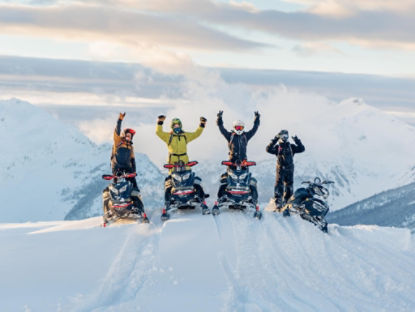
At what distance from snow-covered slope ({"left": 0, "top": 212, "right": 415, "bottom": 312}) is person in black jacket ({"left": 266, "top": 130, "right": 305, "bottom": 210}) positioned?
3.18 meters

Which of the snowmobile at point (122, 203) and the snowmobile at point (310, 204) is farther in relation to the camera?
the snowmobile at point (310, 204)

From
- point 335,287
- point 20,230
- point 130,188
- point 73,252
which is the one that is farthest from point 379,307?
point 20,230

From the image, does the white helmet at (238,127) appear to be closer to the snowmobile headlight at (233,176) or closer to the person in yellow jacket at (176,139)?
the person in yellow jacket at (176,139)

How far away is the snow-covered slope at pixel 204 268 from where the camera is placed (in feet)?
36.8

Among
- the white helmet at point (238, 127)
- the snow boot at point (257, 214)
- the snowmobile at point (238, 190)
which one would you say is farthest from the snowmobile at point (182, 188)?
the white helmet at point (238, 127)

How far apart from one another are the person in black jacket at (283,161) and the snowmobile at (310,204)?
142 cm

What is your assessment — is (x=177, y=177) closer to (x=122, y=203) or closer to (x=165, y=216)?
(x=165, y=216)

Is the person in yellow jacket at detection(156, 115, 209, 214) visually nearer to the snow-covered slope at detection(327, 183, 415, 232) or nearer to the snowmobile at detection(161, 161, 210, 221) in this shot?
the snowmobile at detection(161, 161, 210, 221)

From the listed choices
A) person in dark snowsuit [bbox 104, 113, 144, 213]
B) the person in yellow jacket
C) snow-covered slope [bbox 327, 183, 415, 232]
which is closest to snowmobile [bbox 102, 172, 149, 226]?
person in dark snowsuit [bbox 104, 113, 144, 213]

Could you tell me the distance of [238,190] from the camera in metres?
18.8

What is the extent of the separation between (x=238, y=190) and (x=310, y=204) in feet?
7.90

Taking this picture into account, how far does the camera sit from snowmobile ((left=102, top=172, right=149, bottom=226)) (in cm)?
1794

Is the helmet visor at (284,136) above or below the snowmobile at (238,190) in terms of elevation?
above

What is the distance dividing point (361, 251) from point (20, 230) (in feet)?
34.0
